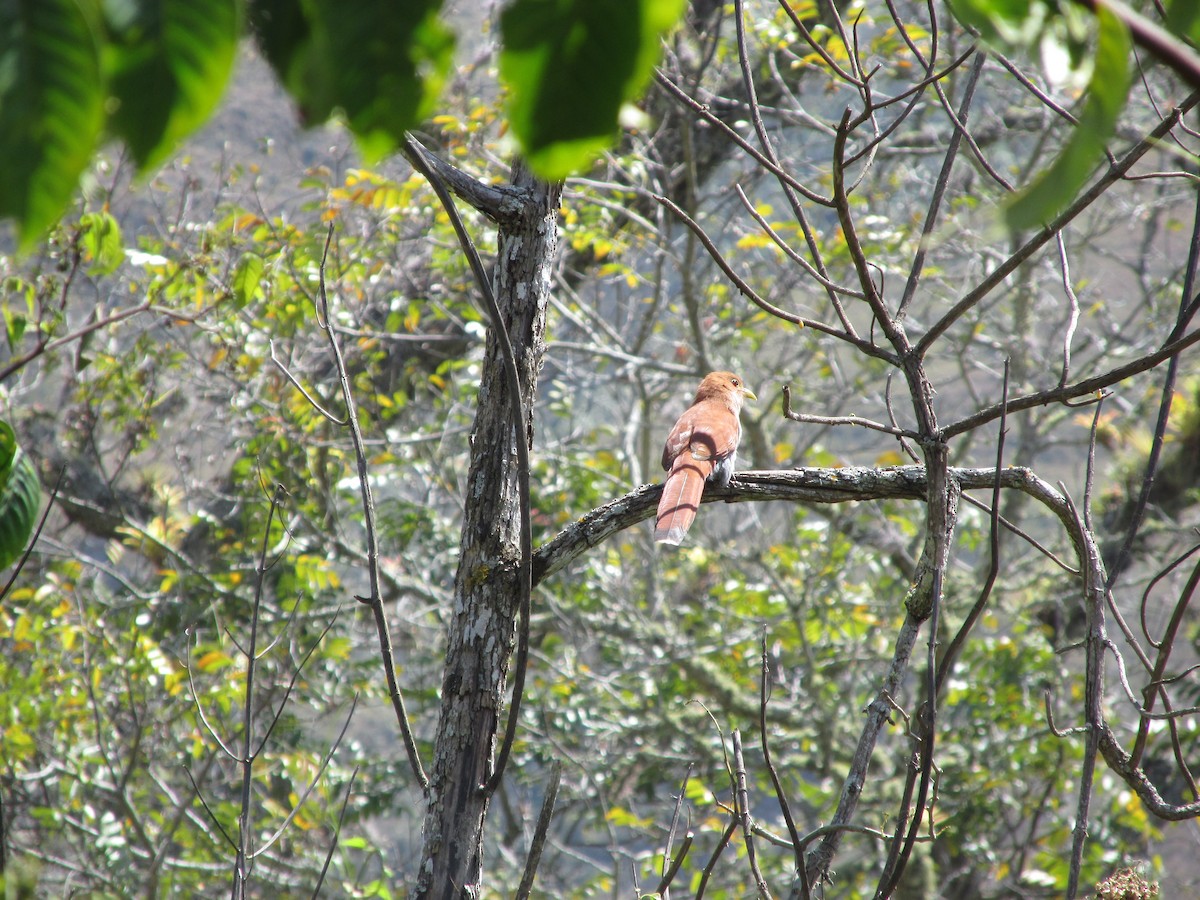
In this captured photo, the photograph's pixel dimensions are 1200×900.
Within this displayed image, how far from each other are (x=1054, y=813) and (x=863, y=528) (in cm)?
225

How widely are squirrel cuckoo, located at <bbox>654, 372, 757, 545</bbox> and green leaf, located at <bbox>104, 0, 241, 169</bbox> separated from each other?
188cm

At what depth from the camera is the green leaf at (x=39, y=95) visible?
0.49m

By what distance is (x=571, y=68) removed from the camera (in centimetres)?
53

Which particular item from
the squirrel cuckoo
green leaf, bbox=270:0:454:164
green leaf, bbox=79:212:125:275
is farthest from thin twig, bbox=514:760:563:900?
green leaf, bbox=79:212:125:275

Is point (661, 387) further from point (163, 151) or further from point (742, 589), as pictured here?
point (163, 151)

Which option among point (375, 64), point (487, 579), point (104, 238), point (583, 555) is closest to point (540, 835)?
point (487, 579)

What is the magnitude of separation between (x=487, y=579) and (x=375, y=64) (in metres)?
1.47

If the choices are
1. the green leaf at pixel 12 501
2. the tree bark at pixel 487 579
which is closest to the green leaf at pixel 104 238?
the tree bark at pixel 487 579

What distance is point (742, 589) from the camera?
6.80 m

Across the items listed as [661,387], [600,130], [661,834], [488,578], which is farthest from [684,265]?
[600,130]

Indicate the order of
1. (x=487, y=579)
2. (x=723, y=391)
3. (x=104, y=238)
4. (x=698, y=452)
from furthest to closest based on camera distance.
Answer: (x=723, y=391) < (x=698, y=452) < (x=104, y=238) < (x=487, y=579)

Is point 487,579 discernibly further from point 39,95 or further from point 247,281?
point 247,281

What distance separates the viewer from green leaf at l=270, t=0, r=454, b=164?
546 millimetres

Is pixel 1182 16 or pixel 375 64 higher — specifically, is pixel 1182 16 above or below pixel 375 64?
above
